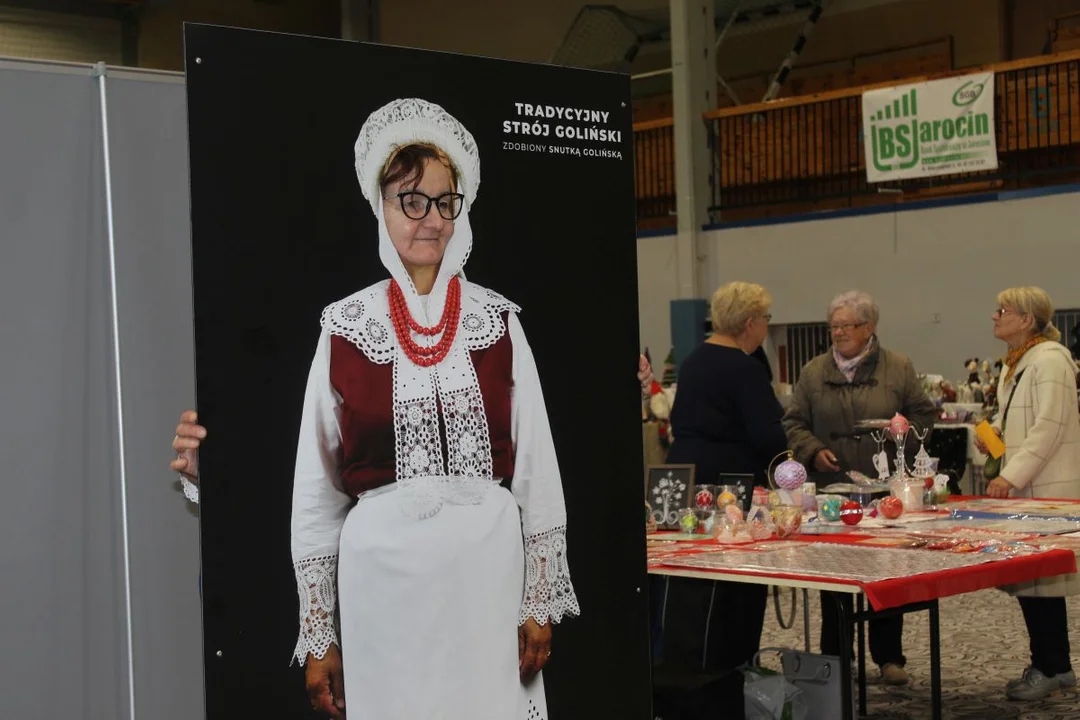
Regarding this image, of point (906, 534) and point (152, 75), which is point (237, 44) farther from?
point (906, 534)

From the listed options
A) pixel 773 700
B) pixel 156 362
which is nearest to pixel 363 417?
pixel 156 362

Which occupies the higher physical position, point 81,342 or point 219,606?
point 81,342

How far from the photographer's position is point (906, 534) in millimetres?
3920

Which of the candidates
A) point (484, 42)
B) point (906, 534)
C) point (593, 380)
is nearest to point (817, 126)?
point (484, 42)

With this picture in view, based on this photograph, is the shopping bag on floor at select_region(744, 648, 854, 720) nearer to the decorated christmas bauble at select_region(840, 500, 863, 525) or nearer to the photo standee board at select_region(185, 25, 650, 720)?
the decorated christmas bauble at select_region(840, 500, 863, 525)

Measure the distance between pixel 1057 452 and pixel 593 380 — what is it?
287cm

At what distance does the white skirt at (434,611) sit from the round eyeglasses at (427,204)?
1.54ft

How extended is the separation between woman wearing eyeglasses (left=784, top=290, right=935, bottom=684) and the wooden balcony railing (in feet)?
22.7

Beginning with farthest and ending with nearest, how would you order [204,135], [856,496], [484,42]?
[484,42]
[856,496]
[204,135]

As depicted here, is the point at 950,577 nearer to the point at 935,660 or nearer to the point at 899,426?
the point at 935,660

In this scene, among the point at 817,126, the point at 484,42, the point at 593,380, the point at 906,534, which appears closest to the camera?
the point at 593,380

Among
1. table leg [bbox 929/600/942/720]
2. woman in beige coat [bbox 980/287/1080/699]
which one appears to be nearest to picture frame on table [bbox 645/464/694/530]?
table leg [bbox 929/600/942/720]

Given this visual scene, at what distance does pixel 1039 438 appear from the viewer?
468 centimetres

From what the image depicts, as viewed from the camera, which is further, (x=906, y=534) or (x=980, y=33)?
(x=980, y=33)
